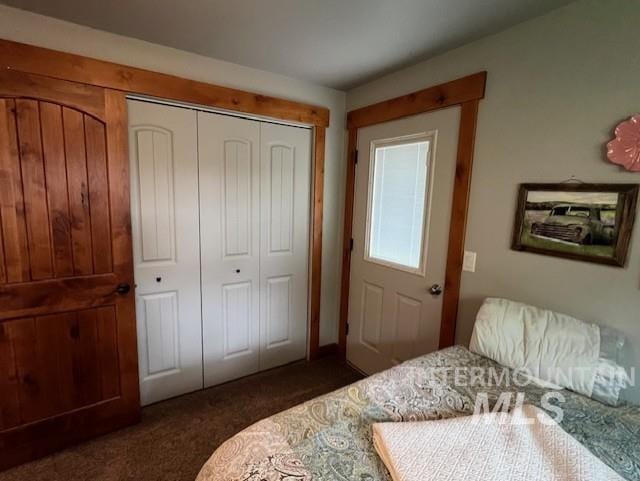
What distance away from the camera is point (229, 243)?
2.34 meters

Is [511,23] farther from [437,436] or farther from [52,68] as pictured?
[52,68]

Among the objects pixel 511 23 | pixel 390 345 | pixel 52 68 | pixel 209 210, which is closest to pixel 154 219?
pixel 209 210

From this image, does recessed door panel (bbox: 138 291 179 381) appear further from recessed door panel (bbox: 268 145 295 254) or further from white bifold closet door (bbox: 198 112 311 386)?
recessed door panel (bbox: 268 145 295 254)

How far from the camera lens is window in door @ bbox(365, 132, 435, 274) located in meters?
2.09

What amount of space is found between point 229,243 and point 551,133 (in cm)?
202

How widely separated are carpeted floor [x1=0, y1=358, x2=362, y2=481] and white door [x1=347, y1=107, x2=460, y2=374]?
1.74ft

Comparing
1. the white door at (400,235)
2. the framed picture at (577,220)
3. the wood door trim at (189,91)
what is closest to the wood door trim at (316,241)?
the wood door trim at (189,91)

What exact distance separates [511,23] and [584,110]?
580 millimetres

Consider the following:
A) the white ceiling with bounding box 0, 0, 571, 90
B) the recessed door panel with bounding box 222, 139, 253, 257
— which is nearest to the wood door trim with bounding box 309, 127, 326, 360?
the recessed door panel with bounding box 222, 139, 253, 257

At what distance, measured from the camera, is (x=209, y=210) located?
2.21 meters

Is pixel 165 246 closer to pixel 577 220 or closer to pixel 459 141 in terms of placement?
pixel 459 141

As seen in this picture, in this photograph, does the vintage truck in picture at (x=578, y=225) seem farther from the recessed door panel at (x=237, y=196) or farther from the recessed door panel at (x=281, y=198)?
the recessed door panel at (x=237, y=196)

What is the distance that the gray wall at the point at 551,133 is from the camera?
50.7 inches

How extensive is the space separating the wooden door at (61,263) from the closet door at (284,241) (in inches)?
37.3
